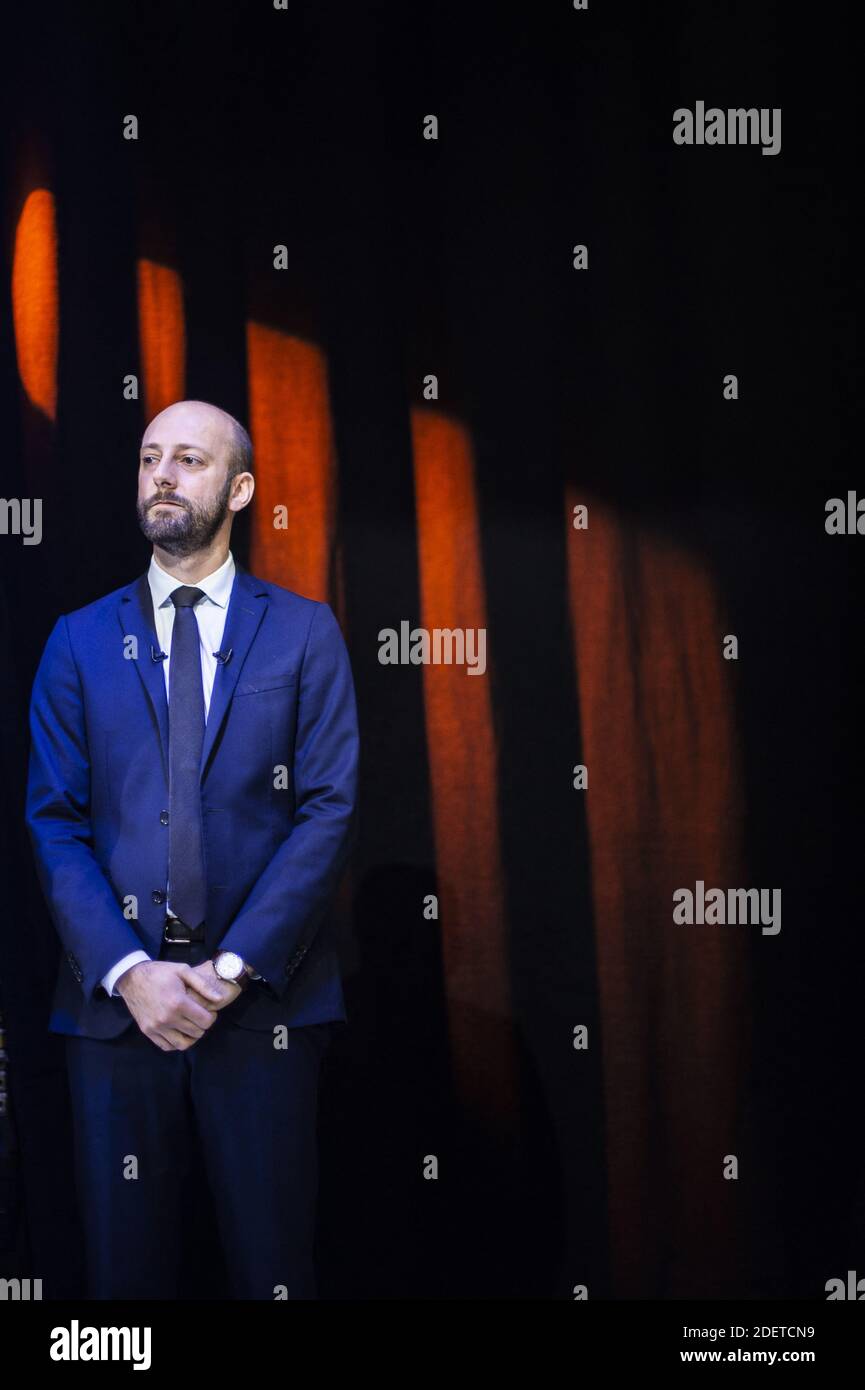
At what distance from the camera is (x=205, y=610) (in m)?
2.82

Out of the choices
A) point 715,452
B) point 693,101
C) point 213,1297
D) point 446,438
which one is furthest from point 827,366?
point 213,1297

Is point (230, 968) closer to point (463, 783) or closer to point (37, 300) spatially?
point (463, 783)

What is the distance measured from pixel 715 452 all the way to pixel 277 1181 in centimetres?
184

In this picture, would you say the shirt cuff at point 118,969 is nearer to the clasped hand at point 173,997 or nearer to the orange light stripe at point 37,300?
the clasped hand at point 173,997

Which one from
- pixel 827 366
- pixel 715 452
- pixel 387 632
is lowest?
pixel 387 632

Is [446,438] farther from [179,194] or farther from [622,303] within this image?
[179,194]

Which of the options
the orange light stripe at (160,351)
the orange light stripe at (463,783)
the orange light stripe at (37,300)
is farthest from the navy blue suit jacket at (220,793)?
the orange light stripe at (37,300)

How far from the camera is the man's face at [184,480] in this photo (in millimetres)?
2830

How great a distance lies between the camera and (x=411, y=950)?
2.92 m

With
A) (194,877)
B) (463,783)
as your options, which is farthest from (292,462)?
(194,877)

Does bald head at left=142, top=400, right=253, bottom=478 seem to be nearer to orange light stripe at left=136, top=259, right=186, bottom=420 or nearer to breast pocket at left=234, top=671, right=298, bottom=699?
orange light stripe at left=136, top=259, right=186, bottom=420

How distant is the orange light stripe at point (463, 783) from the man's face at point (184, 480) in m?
0.44

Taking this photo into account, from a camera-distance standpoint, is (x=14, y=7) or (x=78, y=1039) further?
(x=14, y=7)

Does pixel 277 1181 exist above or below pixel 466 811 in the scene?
below
